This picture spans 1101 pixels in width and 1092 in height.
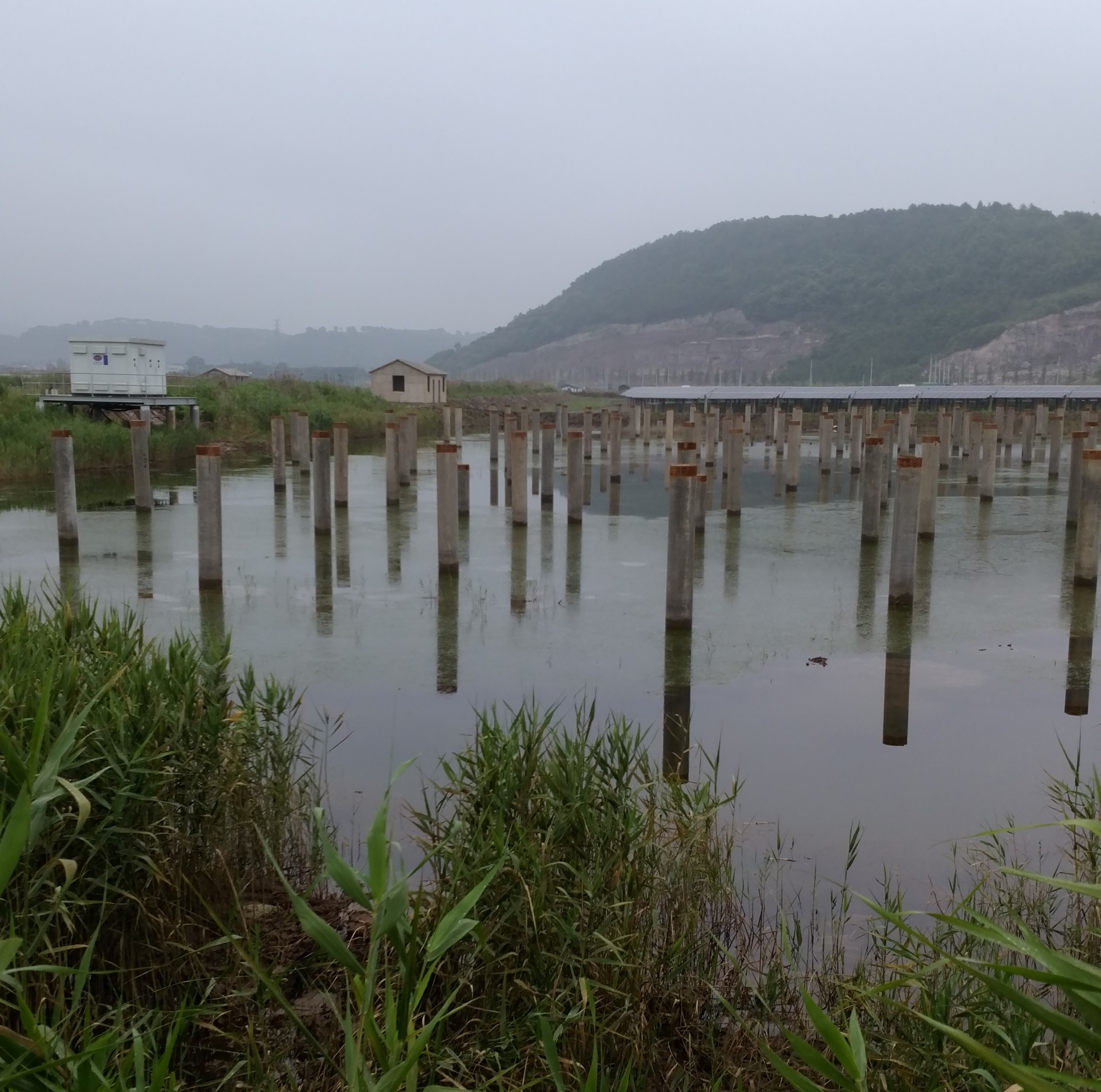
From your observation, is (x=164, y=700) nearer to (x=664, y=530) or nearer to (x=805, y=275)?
(x=664, y=530)

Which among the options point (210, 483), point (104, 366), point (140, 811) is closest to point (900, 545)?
point (210, 483)

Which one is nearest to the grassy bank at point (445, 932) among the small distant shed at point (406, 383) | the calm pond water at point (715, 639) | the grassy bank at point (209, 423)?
the calm pond water at point (715, 639)

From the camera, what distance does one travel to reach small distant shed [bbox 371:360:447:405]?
156ft

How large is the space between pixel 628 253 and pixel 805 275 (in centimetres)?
5067

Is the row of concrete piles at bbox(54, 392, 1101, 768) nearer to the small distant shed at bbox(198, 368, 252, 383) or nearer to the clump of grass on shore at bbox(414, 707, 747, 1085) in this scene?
the clump of grass on shore at bbox(414, 707, 747, 1085)

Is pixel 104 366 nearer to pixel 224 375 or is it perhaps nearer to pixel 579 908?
pixel 579 908

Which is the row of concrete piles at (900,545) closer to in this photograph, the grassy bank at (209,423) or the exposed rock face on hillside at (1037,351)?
the grassy bank at (209,423)

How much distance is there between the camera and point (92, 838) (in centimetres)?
418

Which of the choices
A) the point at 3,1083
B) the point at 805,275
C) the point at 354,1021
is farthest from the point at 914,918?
the point at 805,275

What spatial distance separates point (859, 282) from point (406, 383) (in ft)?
325

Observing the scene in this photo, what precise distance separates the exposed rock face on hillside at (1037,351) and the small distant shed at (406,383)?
192 feet

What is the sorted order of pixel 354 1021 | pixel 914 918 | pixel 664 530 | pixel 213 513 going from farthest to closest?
pixel 664 530
pixel 213 513
pixel 914 918
pixel 354 1021

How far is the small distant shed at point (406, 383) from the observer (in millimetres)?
47656

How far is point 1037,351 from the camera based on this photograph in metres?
99.8
